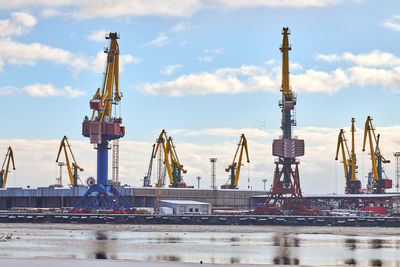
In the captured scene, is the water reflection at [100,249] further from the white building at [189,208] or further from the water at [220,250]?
the white building at [189,208]

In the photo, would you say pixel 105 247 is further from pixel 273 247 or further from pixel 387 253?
pixel 387 253

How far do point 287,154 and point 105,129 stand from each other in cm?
3829

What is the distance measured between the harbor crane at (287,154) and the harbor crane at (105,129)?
3228 centimetres

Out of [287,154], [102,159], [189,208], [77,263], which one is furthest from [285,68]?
[77,263]

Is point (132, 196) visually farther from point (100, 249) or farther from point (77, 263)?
point (77, 263)

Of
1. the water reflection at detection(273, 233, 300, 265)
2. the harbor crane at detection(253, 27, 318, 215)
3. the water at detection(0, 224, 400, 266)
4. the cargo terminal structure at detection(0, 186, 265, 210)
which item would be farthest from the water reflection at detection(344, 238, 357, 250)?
the cargo terminal structure at detection(0, 186, 265, 210)

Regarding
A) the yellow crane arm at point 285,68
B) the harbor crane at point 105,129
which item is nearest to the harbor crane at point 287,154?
the yellow crane arm at point 285,68

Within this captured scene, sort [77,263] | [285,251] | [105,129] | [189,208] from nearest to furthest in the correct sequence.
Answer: [77,263]
[285,251]
[105,129]
[189,208]

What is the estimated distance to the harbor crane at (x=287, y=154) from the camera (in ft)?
454

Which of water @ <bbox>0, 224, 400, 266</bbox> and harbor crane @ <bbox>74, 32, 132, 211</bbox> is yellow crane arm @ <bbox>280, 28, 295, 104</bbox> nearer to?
harbor crane @ <bbox>74, 32, 132, 211</bbox>

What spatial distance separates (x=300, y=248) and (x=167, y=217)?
57.8 metres

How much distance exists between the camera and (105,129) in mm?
132000

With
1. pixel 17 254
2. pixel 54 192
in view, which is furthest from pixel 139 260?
pixel 54 192

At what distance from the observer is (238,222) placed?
115062mm
